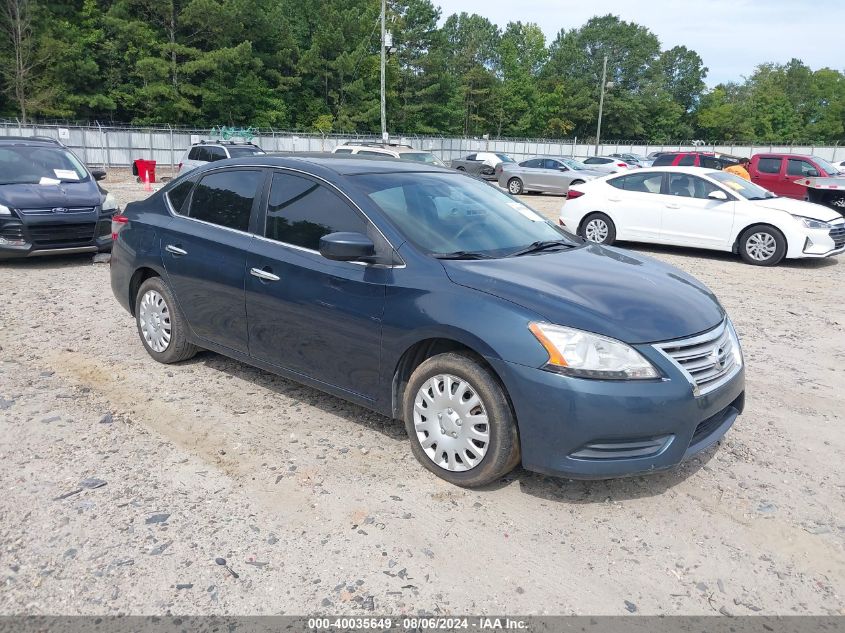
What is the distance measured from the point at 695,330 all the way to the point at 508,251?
1210 mm

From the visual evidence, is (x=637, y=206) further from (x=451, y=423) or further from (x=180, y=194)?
(x=451, y=423)

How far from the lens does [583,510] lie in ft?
11.7

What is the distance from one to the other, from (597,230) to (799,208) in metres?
3.24

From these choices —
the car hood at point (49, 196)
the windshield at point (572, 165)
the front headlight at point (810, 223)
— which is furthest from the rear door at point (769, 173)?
the car hood at point (49, 196)

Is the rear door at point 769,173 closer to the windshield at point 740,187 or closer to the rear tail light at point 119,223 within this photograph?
the windshield at point 740,187

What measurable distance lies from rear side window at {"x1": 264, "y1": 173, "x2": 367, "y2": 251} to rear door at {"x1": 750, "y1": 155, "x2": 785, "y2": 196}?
17833mm

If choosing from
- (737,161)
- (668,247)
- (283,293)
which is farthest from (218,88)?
(283,293)

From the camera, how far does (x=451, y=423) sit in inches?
144

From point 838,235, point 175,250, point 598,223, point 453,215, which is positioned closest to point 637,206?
point 598,223

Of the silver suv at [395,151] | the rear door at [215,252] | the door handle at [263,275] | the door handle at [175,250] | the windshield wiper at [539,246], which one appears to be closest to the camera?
the windshield wiper at [539,246]

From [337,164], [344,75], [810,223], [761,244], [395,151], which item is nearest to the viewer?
[337,164]

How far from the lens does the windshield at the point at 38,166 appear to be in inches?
380

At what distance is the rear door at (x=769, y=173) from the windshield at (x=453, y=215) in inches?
654

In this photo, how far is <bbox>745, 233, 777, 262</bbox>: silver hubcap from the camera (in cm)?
1113
